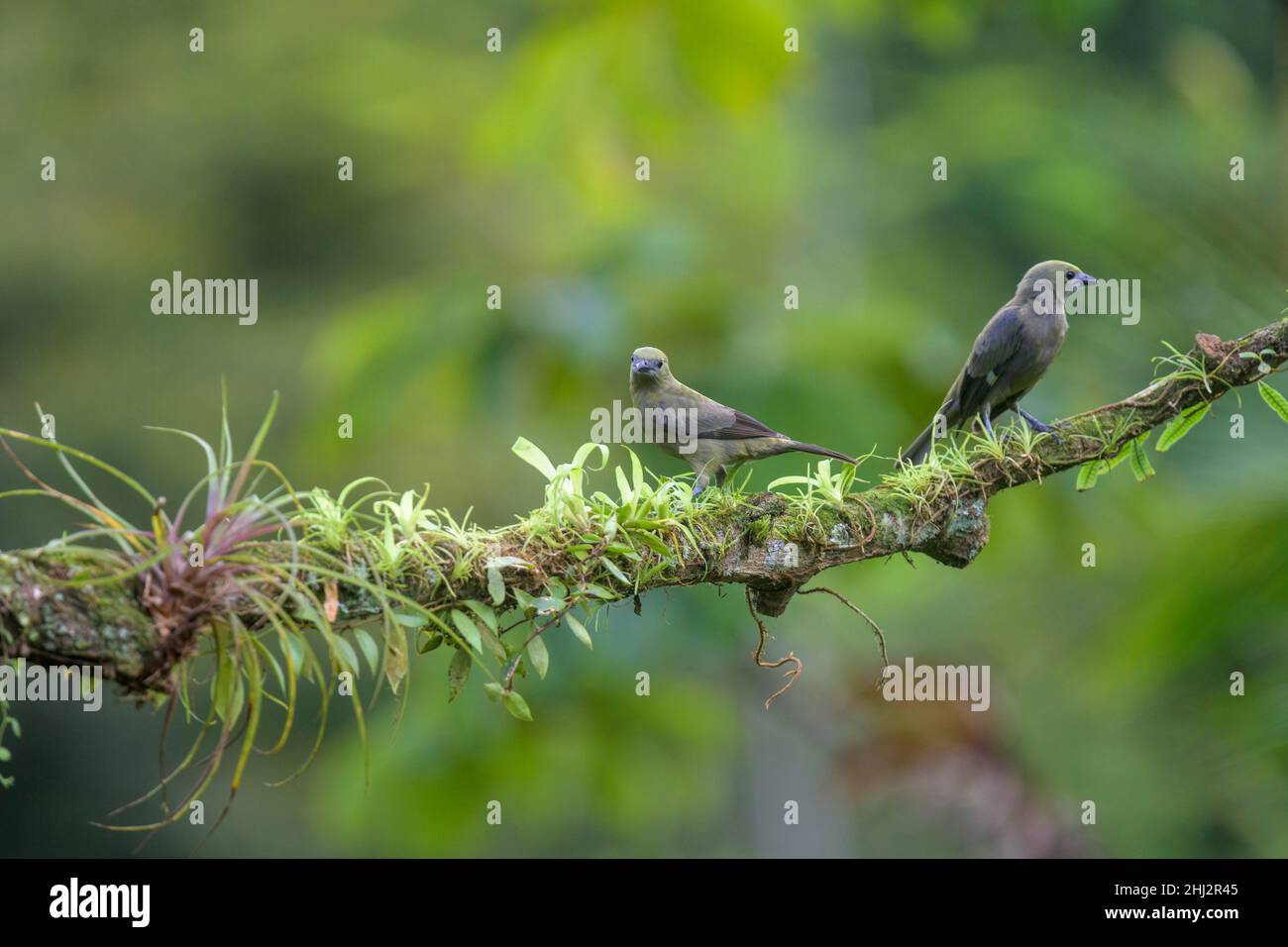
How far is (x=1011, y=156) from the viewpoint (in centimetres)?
1415

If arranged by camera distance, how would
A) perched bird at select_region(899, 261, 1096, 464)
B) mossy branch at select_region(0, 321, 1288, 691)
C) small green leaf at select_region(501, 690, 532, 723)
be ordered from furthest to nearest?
perched bird at select_region(899, 261, 1096, 464)
small green leaf at select_region(501, 690, 532, 723)
mossy branch at select_region(0, 321, 1288, 691)

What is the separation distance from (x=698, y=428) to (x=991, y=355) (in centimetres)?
107

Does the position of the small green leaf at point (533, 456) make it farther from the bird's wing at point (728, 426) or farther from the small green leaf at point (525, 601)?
the bird's wing at point (728, 426)

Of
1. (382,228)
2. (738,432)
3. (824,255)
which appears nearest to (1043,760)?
(824,255)

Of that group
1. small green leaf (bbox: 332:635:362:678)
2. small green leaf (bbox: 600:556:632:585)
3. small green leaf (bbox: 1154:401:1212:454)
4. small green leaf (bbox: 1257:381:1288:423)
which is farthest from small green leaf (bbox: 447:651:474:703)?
small green leaf (bbox: 1257:381:1288:423)

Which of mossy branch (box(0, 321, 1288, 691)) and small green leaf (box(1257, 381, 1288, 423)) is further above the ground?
small green leaf (box(1257, 381, 1288, 423))

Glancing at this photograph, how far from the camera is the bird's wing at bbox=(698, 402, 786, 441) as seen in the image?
4.00m

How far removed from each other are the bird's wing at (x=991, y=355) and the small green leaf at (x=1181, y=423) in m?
0.66

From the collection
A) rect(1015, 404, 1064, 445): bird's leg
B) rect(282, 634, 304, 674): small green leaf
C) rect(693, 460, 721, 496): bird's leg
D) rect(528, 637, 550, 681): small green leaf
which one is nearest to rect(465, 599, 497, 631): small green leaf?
rect(528, 637, 550, 681): small green leaf

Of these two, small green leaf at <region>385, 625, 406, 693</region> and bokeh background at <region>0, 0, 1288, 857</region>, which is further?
bokeh background at <region>0, 0, 1288, 857</region>

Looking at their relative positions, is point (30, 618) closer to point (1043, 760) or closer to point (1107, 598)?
point (1043, 760)

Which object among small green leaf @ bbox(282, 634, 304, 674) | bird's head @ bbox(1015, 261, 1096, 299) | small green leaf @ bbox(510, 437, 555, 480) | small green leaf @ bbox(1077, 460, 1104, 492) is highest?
bird's head @ bbox(1015, 261, 1096, 299)

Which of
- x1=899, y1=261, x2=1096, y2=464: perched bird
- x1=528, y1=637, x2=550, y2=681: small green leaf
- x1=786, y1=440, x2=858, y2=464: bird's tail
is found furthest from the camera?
x1=899, y1=261, x2=1096, y2=464: perched bird

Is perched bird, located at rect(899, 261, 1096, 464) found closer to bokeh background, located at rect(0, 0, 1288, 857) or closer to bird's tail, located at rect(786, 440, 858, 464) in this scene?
bird's tail, located at rect(786, 440, 858, 464)
